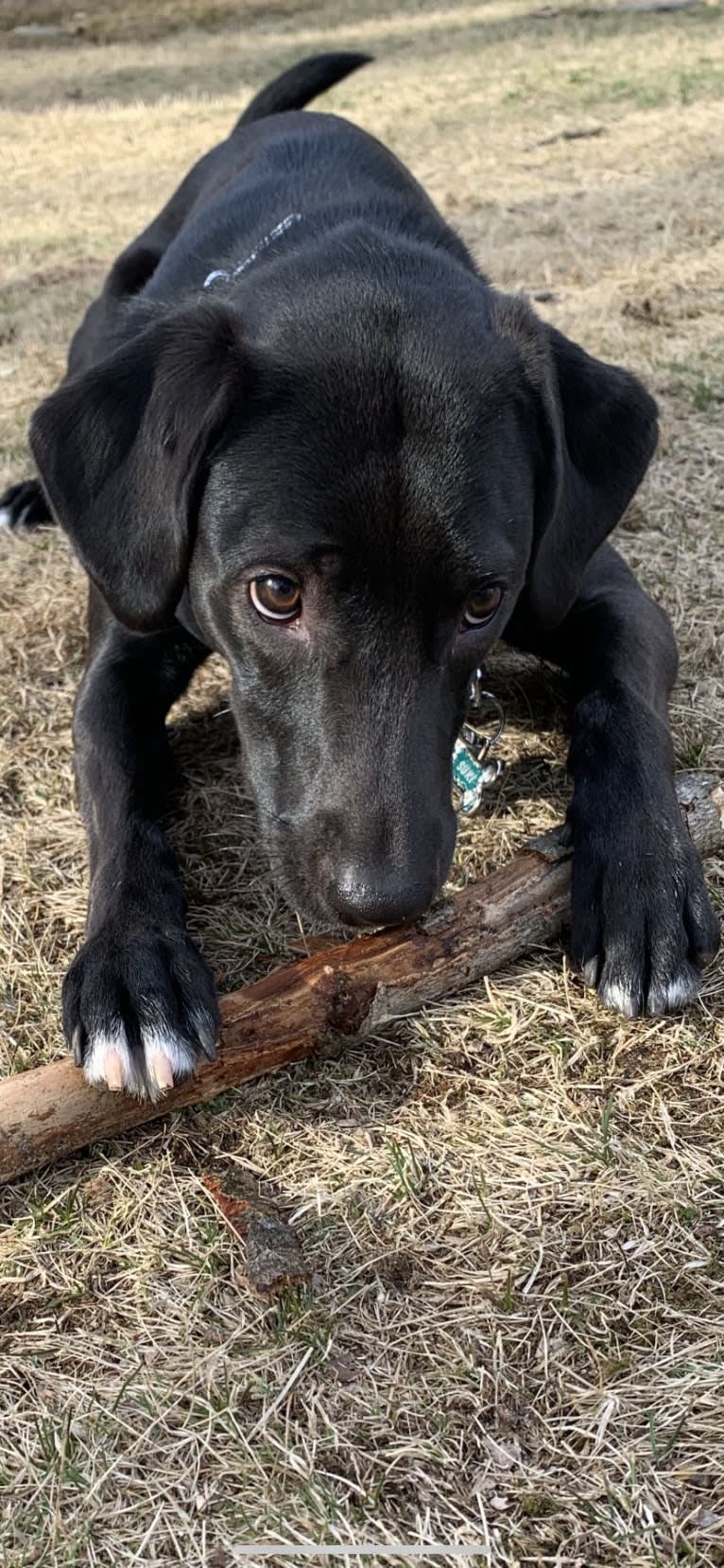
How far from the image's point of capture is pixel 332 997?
Answer: 251cm

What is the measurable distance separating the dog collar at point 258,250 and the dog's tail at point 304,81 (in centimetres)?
263

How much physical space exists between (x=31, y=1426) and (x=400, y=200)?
308 centimetres

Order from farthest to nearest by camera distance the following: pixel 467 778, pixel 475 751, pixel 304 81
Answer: pixel 304 81, pixel 475 751, pixel 467 778

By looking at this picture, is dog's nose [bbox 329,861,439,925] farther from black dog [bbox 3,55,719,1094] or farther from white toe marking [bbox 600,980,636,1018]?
white toe marking [bbox 600,980,636,1018]

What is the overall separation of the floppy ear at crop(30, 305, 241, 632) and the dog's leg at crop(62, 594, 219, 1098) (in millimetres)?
451

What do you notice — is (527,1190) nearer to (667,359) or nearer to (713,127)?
(667,359)

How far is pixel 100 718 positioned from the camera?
3.28 metres

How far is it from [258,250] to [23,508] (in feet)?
6.80

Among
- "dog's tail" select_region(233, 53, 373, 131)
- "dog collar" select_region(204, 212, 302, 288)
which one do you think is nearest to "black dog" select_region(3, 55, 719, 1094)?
"dog collar" select_region(204, 212, 302, 288)

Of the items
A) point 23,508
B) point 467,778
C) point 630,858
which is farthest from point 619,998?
point 23,508

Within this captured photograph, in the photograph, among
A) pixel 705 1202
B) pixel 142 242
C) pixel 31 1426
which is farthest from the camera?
pixel 142 242

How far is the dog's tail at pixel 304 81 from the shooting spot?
19.0 feet

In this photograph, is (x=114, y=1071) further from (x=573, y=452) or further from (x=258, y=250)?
(x=258, y=250)

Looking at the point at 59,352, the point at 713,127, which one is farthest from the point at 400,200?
the point at 713,127
